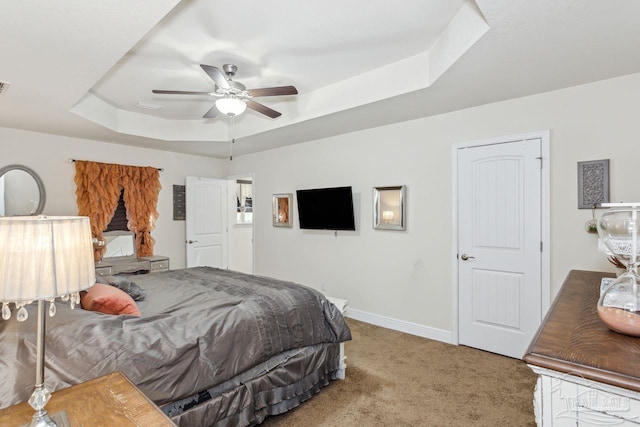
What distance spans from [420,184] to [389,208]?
0.47 metres

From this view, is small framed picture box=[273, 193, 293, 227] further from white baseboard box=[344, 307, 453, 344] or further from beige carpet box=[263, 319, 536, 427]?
beige carpet box=[263, 319, 536, 427]

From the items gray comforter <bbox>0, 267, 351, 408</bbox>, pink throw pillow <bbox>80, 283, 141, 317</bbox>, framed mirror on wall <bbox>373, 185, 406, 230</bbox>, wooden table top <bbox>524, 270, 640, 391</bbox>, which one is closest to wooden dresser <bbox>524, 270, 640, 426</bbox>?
wooden table top <bbox>524, 270, 640, 391</bbox>

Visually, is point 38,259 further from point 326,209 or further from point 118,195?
point 118,195

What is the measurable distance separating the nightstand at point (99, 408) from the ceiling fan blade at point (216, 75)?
1.97m

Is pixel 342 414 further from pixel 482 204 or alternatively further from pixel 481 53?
pixel 481 53

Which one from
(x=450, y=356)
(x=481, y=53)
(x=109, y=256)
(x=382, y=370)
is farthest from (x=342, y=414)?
(x=109, y=256)

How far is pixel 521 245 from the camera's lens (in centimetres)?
312

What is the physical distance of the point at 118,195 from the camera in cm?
489

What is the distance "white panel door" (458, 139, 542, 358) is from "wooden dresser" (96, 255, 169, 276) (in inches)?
163

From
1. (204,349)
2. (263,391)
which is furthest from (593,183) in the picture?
(204,349)

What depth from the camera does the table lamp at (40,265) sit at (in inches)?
37.9

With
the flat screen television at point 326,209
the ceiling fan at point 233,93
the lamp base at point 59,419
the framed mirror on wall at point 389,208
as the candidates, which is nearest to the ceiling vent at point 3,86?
→ the ceiling fan at point 233,93

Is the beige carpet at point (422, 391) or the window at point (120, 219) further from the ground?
the window at point (120, 219)

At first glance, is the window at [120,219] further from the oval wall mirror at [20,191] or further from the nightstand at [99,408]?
the nightstand at [99,408]
